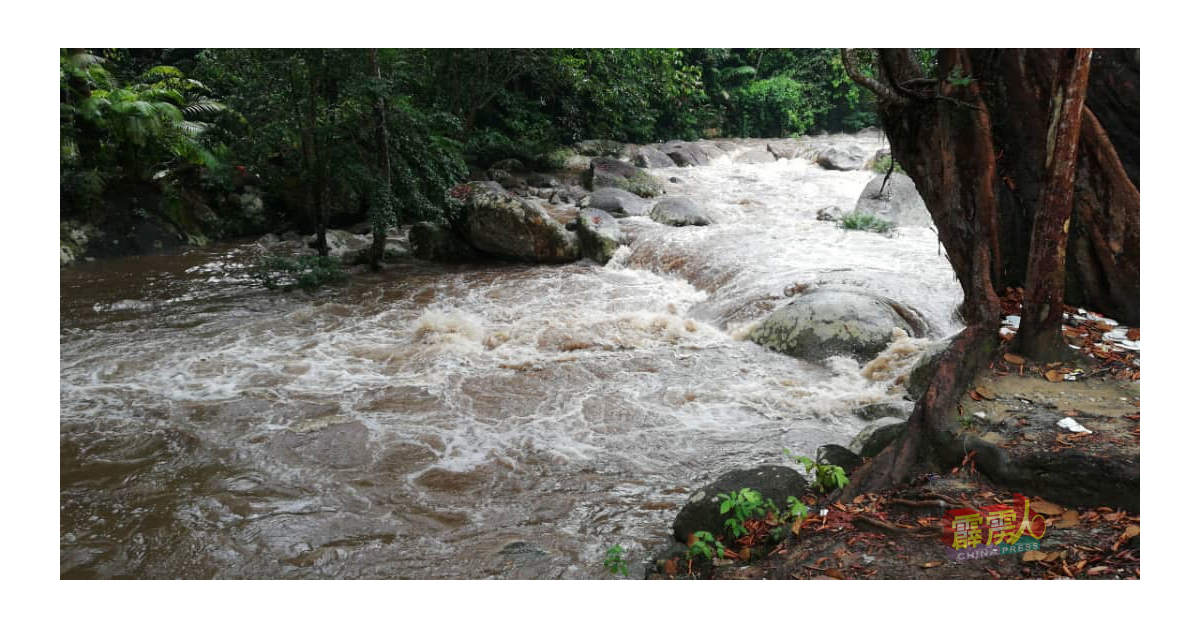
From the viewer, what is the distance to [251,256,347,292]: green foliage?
312 inches

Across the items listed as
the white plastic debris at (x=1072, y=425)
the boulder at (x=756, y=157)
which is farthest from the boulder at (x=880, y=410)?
the boulder at (x=756, y=157)

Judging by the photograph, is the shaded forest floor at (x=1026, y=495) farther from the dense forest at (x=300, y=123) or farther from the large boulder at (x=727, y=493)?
the dense forest at (x=300, y=123)

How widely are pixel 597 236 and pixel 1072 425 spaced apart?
7.20 metres

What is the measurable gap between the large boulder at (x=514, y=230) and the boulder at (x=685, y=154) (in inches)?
293

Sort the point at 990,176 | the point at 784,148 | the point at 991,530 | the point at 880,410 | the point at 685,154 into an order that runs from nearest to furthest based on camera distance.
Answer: the point at 991,530 < the point at 990,176 < the point at 880,410 < the point at 685,154 < the point at 784,148

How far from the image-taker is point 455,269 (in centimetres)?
917

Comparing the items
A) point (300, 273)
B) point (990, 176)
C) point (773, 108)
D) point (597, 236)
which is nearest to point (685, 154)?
point (773, 108)

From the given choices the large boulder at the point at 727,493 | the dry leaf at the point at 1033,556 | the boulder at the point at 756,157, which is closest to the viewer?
the dry leaf at the point at 1033,556

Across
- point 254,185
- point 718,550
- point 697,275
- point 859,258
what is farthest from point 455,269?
point 718,550

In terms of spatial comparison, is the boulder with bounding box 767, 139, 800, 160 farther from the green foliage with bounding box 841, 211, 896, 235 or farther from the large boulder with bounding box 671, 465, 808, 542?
the large boulder with bounding box 671, 465, 808, 542

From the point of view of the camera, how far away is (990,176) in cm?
354

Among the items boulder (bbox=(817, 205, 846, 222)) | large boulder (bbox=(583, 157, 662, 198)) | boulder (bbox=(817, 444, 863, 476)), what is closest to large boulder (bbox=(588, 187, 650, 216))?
large boulder (bbox=(583, 157, 662, 198))

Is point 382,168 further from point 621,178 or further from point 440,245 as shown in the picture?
point 621,178

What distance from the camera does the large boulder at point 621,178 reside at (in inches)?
516
